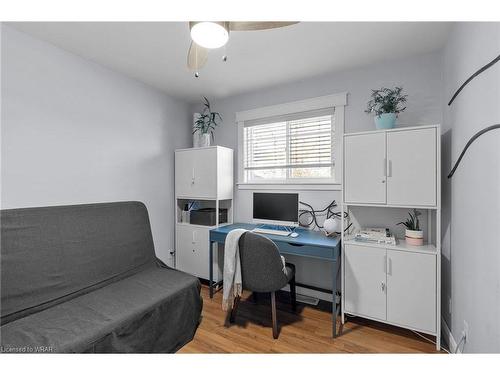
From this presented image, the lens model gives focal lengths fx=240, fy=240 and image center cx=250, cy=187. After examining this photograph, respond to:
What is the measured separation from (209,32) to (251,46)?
1013 mm

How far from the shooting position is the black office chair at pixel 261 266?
1.96 metres

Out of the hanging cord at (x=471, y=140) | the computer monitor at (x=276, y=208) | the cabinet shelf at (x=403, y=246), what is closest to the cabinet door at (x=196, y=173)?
the computer monitor at (x=276, y=208)

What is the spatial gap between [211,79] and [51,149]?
1684 millimetres

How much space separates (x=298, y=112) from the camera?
278 cm

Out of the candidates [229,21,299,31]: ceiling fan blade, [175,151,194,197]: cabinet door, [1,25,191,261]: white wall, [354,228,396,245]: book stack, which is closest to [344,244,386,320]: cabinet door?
[354,228,396,245]: book stack

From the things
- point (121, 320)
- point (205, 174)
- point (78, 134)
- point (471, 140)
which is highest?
point (78, 134)

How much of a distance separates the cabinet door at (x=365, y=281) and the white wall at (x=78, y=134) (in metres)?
2.23

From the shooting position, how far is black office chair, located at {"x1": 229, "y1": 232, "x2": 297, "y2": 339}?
1.96 meters

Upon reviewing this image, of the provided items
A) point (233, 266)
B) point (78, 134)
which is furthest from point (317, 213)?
point (78, 134)

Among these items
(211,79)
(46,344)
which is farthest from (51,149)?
(211,79)

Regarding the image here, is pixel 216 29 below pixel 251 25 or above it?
below

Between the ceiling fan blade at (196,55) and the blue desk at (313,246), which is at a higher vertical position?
the ceiling fan blade at (196,55)

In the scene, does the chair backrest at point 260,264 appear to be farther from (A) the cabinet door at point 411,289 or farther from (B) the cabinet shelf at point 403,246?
(A) the cabinet door at point 411,289

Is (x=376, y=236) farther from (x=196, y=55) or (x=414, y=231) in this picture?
(x=196, y=55)
